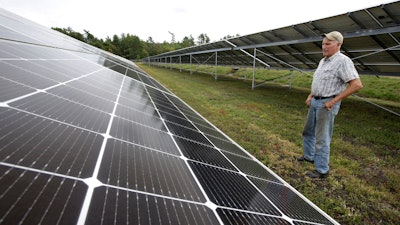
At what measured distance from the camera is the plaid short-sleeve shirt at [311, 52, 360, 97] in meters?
4.49

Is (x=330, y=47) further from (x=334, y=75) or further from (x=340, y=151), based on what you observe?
(x=340, y=151)

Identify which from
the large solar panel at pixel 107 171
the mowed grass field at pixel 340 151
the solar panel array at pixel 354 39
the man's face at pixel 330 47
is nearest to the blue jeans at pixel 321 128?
the mowed grass field at pixel 340 151

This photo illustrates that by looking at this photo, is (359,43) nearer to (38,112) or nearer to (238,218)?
(238,218)

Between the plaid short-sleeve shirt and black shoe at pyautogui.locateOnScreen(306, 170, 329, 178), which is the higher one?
the plaid short-sleeve shirt

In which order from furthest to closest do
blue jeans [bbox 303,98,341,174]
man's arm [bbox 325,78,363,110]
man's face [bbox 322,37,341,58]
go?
blue jeans [bbox 303,98,341,174] < man's face [bbox 322,37,341,58] < man's arm [bbox 325,78,363,110]

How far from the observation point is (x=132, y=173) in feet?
7.39

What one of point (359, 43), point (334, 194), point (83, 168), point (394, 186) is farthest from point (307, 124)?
point (359, 43)

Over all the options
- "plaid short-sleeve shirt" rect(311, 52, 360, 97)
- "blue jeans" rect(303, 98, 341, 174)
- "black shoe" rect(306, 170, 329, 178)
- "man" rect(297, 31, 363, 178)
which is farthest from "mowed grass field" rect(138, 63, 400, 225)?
"plaid short-sleeve shirt" rect(311, 52, 360, 97)

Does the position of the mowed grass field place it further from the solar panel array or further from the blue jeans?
the solar panel array

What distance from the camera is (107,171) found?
81.6 inches

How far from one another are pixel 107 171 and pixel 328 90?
14.3ft

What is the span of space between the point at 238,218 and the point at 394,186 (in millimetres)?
4283

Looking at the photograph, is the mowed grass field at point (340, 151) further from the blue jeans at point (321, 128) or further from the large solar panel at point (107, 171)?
the large solar panel at point (107, 171)

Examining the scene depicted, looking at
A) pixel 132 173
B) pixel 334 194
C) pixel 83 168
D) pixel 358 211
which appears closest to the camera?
pixel 83 168
